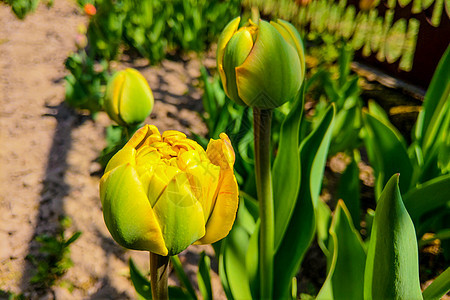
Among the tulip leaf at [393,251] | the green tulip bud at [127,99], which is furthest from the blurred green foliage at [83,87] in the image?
the tulip leaf at [393,251]

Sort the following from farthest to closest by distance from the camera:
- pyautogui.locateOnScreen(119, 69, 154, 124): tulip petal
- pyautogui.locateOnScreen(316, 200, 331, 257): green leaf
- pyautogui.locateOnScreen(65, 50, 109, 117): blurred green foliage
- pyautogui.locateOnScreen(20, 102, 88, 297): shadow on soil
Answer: pyautogui.locateOnScreen(65, 50, 109, 117): blurred green foliage → pyautogui.locateOnScreen(20, 102, 88, 297): shadow on soil → pyautogui.locateOnScreen(316, 200, 331, 257): green leaf → pyautogui.locateOnScreen(119, 69, 154, 124): tulip petal

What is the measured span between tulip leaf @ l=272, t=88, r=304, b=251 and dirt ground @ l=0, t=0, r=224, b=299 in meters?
0.51

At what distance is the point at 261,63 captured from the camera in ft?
1.78

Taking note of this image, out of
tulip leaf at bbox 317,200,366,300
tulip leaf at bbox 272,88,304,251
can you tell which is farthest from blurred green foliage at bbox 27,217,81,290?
tulip leaf at bbox 317,200,366,300

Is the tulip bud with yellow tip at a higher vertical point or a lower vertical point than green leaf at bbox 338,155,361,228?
higher

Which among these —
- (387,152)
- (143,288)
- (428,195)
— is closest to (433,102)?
(387,152)

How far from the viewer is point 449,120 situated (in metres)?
1.18

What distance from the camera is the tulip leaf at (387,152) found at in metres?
1.14

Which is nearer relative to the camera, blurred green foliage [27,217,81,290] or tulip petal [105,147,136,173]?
tulip petal [105,147,136,173]

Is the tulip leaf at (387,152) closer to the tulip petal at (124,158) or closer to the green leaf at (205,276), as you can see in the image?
the green leaf at (205,276)

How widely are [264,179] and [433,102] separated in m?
0.81

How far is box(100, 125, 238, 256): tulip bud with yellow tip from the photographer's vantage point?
425 mm

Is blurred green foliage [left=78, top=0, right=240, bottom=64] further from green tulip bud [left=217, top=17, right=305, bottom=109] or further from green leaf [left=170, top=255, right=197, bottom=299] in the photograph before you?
green tulip bud [left=217, top=17, right=305, bottom=109]

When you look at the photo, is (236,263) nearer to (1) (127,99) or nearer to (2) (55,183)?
(1) (127,99)
